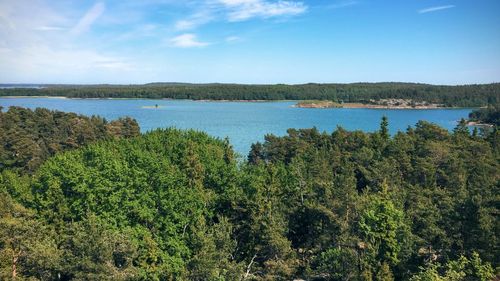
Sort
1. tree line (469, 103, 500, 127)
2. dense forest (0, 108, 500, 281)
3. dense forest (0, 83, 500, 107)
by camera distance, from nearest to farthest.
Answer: dense forest (0, 108, 500, 281), tree line (469, 103, 500, 127), dense forest (0, 83, 500, 107)

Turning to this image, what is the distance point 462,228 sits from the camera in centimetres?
1833

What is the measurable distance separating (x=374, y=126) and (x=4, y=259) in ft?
266

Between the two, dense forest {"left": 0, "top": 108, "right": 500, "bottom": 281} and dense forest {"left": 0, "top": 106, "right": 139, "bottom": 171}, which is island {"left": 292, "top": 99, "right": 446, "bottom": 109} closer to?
dense forest {"left": 0, "top": 106, "right": 139, "bottom": 171}

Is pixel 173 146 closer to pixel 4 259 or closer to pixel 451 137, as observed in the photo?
pixel 4 259

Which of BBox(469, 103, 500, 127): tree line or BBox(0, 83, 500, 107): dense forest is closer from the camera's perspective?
BBox(469, 103, 500, 127): tree line

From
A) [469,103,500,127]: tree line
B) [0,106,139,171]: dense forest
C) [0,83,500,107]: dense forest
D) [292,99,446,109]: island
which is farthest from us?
[0,83,500,107]: dense forest

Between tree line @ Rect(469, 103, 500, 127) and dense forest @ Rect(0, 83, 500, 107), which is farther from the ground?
dense forest @ Rect(0, 83, 500, 107)

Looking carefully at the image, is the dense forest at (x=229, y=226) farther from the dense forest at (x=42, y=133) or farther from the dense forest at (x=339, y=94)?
the dense forest at (x=339, y=94)

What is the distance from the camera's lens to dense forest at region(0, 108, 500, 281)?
1711 cm

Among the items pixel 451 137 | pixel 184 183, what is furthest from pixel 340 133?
pixel 184 183

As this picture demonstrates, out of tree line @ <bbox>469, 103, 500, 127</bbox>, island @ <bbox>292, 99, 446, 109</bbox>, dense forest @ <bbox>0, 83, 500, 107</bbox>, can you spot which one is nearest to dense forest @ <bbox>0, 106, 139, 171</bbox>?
tree line @ <bbox>469, 103, 500, 127</bbox>

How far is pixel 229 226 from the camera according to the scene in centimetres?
2012

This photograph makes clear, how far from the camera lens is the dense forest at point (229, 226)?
56.1 feet

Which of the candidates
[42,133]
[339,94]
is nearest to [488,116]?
[42,133]
